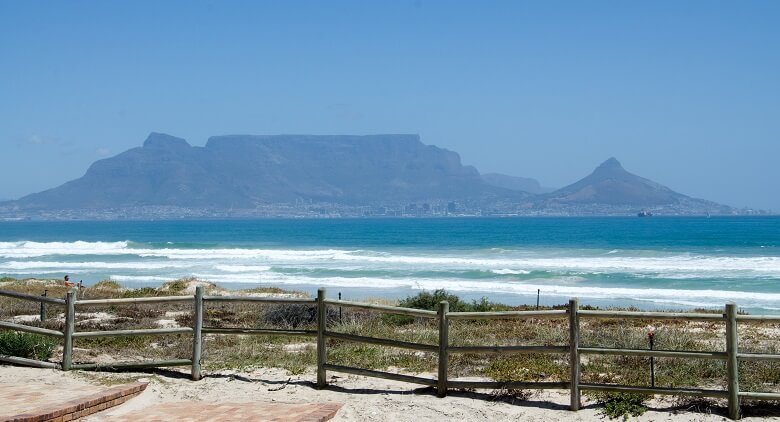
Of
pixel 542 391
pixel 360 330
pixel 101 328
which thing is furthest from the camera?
pixel 101 328

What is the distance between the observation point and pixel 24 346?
466 inches

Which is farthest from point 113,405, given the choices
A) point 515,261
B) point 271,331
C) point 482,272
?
point 515,261

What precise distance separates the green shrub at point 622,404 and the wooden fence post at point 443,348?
6.20ft

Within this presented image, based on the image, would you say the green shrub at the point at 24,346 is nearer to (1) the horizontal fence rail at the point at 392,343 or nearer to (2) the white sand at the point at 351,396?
(2) the white sand at the point at 351,396

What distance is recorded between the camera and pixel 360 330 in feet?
46.3

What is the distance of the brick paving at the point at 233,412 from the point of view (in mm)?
8742

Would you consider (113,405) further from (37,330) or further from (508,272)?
(508,272)

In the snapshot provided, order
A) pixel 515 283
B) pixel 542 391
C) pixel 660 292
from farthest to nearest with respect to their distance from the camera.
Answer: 1. pixel 515 283
2. pixel 660 292
3. pixel 542 391

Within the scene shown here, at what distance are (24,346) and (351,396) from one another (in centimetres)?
525

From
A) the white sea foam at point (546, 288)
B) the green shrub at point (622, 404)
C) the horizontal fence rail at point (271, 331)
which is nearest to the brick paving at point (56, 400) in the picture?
the horizontal fence rail at point (271, 331)

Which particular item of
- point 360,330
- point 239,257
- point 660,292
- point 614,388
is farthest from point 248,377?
point 239,257

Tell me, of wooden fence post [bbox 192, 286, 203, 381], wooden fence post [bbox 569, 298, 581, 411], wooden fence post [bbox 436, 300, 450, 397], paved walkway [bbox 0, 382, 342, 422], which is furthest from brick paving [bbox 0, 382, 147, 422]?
wooden fence post [bbox 569, 298, 581, 411]

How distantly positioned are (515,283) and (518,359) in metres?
27.5

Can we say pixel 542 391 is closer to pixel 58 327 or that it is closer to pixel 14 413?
pixel 14 413
